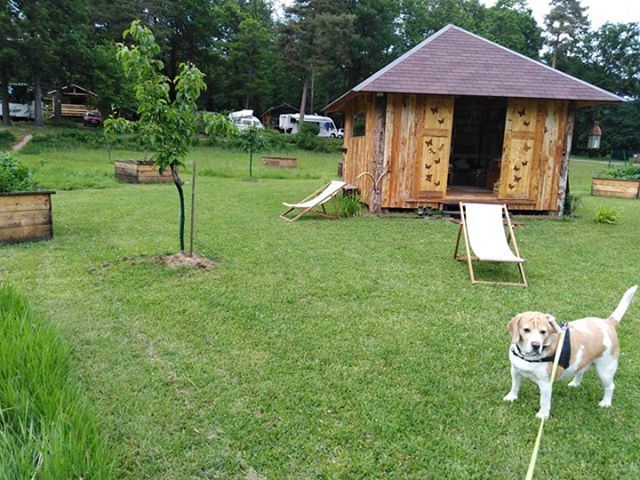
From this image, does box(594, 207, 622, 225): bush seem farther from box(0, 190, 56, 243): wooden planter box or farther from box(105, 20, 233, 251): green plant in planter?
box(0, 190, 56, 243): wooden planter box

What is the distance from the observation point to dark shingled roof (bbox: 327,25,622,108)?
800cm

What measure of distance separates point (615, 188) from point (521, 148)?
666 cm

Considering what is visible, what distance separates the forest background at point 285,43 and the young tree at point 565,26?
3.6 inches

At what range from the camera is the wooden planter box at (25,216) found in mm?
5484

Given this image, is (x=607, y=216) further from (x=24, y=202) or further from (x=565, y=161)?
(x=24, y=202)

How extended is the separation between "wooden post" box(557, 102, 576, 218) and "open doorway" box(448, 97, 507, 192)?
2676 mm

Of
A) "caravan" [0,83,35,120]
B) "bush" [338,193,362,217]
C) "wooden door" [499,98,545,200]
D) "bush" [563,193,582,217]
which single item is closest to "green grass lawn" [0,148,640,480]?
"bush" [338,193,362,217]

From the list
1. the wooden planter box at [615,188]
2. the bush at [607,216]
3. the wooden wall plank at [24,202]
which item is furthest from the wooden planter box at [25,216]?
the wooden planter box at [615,188]

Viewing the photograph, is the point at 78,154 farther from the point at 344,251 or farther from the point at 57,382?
the point at 57,382

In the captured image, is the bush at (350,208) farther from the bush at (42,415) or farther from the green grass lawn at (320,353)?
the bush at (42,415)

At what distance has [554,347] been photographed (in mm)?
2279

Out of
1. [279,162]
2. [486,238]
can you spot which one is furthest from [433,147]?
[279,162]

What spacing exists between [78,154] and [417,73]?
1553 centimetres

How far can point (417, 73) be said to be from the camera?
8383 millimetres
